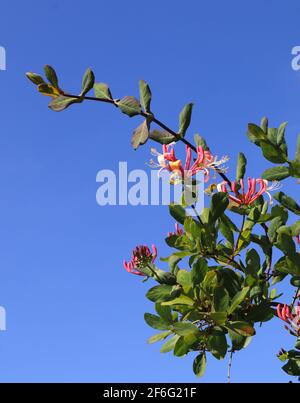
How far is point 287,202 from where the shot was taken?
242cm

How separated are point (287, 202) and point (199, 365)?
70cm

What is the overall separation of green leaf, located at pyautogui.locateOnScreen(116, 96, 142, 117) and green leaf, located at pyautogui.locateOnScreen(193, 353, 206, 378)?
0.95 meters

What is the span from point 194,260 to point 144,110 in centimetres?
58

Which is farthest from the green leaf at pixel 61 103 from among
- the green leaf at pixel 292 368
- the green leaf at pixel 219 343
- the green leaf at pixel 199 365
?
the green leaf at pixel 292 368

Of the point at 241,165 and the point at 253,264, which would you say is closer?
the point at 253,264

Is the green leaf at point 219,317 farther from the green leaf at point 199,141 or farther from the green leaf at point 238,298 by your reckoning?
the green leaf at point 199,141

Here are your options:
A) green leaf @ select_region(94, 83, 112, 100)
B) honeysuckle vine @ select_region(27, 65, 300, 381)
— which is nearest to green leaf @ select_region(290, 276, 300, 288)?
honeysuckle vine @ select_region(27, 65, 300, 381)

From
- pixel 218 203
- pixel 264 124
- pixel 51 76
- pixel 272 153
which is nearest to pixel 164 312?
pixel 218 203

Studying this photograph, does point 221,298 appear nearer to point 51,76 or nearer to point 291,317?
point 291,317

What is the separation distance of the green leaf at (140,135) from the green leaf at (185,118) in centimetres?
13
